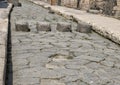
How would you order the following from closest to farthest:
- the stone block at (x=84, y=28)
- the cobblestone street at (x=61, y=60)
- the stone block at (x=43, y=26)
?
the cobblestone street at (x=61, y=60) → the stone block at (x=43, y=26) → the stone block at (x=84, y=28)

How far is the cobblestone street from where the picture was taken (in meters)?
3.36

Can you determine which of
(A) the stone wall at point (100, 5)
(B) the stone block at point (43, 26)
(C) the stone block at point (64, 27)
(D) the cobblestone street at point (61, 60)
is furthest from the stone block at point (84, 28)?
(A) the stone wall at point (100, 5)

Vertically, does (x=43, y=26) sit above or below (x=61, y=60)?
above

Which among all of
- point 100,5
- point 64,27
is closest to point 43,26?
point 64,27

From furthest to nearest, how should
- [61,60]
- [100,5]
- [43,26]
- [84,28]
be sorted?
[100,5]
[84,28]
[43,26]
[61,60]

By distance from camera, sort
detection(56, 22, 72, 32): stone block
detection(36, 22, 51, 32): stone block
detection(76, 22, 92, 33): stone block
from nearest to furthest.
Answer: detection(36, 22, 51, 32): stone block, detection(56, 22, 72, 32): stone block, detection(76, 22, 92, 33): stone block

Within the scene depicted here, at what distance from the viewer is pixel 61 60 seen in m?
4.18

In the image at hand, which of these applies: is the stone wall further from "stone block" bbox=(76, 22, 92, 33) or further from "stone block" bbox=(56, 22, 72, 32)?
"stone block" bbox=(56, 22, 72, 32)

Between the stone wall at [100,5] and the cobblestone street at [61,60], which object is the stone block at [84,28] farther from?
the stone wall at [100,5]

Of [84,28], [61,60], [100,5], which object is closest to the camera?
[61,60]

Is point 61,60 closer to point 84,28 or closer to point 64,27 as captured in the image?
point 64,27

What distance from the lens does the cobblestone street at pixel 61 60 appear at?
3.36 metres

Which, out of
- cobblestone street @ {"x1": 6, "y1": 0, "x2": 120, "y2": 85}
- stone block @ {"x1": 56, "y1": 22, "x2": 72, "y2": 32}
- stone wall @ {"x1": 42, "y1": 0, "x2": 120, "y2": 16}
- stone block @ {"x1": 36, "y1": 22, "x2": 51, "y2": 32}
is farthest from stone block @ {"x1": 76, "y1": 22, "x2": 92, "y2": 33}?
stone wall @ {"x1": 42, "y1": 0, "x2": 120, "y2": 16}

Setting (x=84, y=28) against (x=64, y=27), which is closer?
(x=64, y=27)
